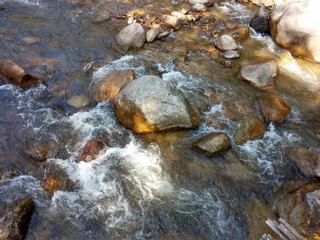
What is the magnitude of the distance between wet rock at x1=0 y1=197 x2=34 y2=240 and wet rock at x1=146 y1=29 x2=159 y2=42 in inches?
288

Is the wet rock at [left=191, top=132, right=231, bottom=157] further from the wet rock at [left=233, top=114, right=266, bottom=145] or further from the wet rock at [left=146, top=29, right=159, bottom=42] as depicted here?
the wet rock at [left=146, top=29, right=159, bottom=42]

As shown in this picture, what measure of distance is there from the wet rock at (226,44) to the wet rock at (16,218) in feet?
27.5

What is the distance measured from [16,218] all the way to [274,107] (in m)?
7.12

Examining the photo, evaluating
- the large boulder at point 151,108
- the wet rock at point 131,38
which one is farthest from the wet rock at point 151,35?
the large boulder at point 151,108

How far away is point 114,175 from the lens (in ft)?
16.3

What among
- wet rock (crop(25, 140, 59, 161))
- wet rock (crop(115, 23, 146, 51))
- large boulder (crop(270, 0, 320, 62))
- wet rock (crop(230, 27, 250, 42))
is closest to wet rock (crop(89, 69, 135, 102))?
wet rock (crop(25, 140, 59, 161))

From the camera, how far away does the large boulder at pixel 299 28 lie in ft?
26.3

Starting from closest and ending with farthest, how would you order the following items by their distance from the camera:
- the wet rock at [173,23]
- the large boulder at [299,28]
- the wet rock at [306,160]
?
the wet rock at [306,160]
the large boulder at [299,28]
the wet rock at [173,23]

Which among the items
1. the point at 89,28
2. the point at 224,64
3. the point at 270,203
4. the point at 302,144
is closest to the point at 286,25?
the point at 224,64

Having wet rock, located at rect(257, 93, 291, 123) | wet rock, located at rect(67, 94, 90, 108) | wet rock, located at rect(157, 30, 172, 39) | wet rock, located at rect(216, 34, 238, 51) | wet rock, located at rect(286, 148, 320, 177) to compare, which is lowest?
wet rock, located at rect(286, 148, 320, 177)

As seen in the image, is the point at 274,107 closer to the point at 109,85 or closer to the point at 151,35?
the point at 109,85

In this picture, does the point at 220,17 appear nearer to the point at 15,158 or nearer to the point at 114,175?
the point at 114,175

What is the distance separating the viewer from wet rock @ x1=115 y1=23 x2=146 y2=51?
8461mm

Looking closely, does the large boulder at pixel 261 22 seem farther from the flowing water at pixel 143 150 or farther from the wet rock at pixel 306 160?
the wet rock at pixel 306 160
